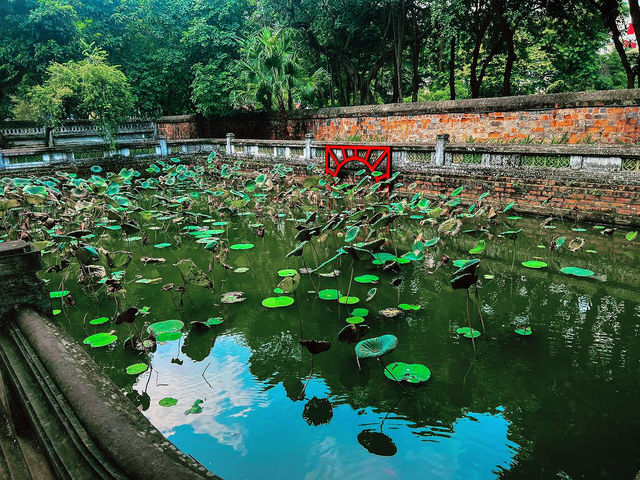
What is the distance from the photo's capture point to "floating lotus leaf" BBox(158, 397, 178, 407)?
282 centimetres

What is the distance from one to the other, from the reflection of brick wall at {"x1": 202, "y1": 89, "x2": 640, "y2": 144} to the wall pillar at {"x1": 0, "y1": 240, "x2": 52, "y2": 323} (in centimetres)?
1058

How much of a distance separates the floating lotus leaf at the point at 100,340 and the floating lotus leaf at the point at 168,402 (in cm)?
91

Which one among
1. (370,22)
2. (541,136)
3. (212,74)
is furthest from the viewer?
(212,74)

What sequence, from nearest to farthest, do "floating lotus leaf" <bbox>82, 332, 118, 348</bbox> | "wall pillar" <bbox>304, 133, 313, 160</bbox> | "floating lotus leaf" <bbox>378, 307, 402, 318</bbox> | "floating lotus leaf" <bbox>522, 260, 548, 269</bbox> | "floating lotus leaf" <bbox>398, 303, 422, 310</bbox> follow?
1. "floating lotus leaf" <bbox>82, 332, 118, 348</bbox>
2. "floating lotus leaf" <bbox>378, 307, 402, 318</bbox>
3. "floating lotus leaf" <bbox>398, 303, 422, 310</bbox>
4. "floating lotus leaf" <bbox>522, 260, 548, 269</bbox>
5. "wall pillar" <bbox>304, 133, 313, 160</bbox>

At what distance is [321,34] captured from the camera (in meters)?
16.1

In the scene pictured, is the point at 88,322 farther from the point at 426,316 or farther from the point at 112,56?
the point at 112,56

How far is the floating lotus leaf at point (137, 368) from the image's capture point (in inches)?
124

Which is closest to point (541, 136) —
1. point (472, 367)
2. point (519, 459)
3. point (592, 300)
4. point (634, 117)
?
point (634, 117)

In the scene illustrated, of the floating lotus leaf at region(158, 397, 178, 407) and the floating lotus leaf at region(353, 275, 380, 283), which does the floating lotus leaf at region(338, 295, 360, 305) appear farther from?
the floating lotus leaf at region(158, 397, 178, 407)

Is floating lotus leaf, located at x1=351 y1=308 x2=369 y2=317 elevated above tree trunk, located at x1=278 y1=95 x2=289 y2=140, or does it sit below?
below

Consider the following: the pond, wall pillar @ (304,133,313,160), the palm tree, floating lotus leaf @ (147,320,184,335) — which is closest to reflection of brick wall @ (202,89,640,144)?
the palm tree

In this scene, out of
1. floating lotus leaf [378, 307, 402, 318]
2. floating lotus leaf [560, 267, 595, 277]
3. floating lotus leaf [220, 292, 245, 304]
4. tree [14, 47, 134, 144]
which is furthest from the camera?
tree [14, 47, 134, 144]

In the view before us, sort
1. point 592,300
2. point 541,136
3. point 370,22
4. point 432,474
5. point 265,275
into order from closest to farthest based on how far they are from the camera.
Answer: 1. point 432,474
2. point 592,300
3. point 265,275
4. point 541,136
5. point 370,22

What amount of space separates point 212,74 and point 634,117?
14.5 meters
